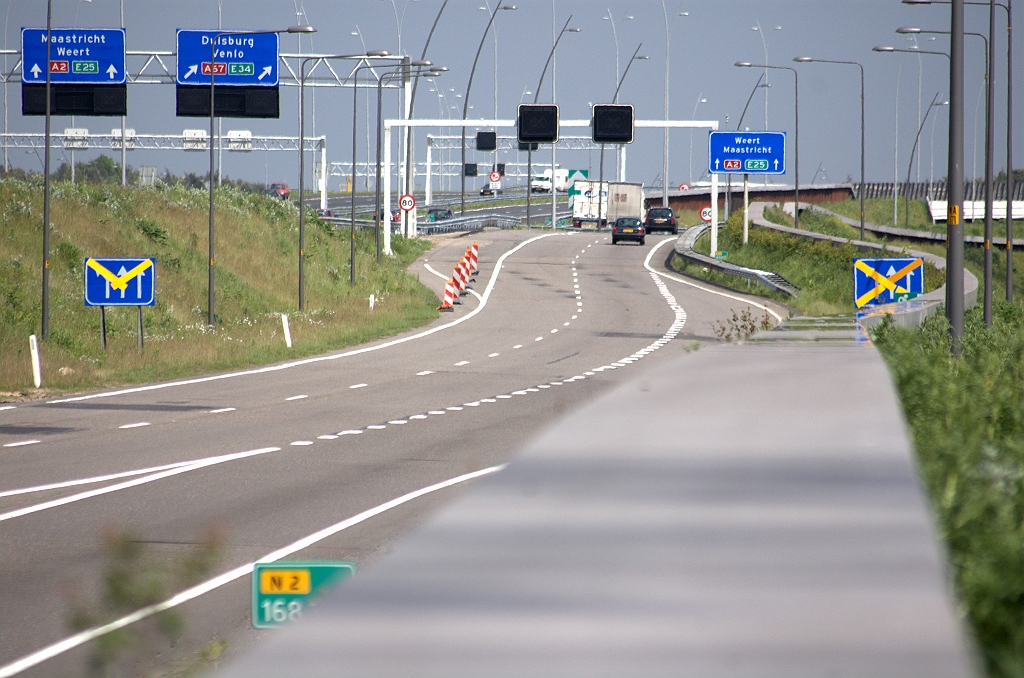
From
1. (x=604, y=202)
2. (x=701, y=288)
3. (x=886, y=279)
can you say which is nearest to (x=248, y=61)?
(x=701, y=288)

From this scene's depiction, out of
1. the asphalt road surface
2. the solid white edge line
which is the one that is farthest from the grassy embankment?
the solid white edge line

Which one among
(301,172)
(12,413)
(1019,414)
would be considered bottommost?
(12,413)

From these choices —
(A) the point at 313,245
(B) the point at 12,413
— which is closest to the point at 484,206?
(A) the point at 313,245

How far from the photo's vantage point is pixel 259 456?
48.2 ft

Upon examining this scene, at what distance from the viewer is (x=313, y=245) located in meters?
53.9

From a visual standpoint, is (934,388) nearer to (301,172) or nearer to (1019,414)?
(1019,414)

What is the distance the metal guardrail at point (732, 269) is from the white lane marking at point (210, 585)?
33387mm

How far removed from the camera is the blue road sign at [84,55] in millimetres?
43281

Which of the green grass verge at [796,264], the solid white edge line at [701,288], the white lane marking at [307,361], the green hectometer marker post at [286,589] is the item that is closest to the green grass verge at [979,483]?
the green hectometer marker post at [286,589]

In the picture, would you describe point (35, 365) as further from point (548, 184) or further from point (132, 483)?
point (548, 184)

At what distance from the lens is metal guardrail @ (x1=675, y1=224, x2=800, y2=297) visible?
45.6m

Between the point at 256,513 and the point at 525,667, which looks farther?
the point at 256,513

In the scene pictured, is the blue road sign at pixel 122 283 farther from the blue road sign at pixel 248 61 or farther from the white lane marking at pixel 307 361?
the blue road sign at pixel 248 61

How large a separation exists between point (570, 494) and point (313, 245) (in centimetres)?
5188
